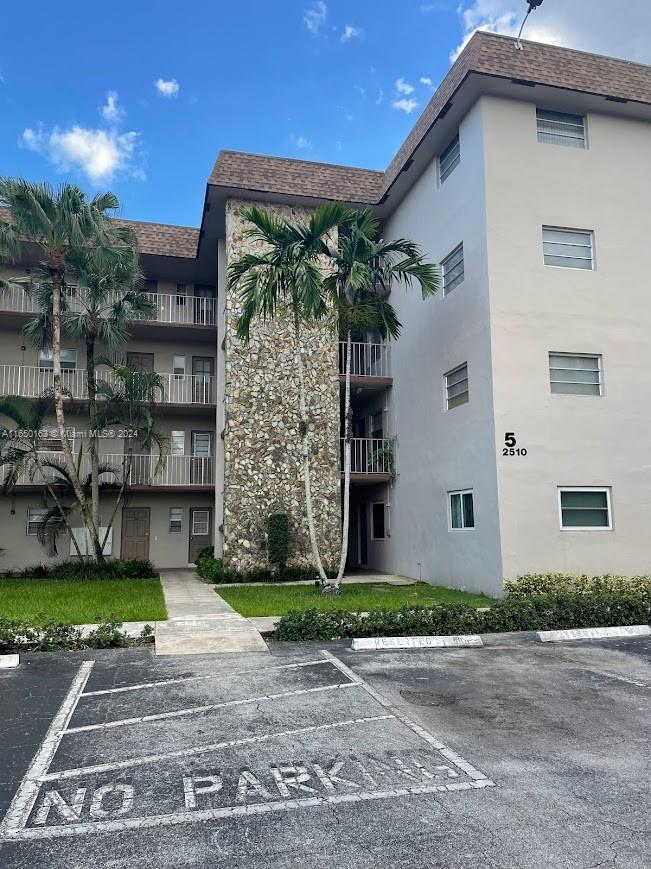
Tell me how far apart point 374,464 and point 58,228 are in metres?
10.7

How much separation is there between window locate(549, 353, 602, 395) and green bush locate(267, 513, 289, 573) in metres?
7.76

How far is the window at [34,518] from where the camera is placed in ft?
71.2

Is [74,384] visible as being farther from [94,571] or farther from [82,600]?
[82,600]

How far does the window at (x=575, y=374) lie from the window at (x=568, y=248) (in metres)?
2.10

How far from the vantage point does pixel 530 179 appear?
48.4 feet

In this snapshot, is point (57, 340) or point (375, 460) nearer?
point (57, 340)

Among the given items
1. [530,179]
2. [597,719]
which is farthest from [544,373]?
[597,719]

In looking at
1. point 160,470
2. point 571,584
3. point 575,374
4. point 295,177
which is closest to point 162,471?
point 160,470

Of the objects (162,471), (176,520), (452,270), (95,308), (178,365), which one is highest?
(95,308)

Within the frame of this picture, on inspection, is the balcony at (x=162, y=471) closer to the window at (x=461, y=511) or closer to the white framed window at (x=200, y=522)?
the white framed window at (x=200, y=522)

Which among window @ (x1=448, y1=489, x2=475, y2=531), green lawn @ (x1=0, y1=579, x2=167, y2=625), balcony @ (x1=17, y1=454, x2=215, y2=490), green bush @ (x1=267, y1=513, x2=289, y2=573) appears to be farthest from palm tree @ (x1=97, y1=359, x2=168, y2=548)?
window @ (x1=448, y1=489, x2=475, y2=531)

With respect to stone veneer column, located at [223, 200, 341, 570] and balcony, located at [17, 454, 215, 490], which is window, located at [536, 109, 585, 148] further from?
balcony, located at [17, 454, 215, 490]

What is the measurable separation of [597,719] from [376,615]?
4298mm

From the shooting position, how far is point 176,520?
2308 cm
